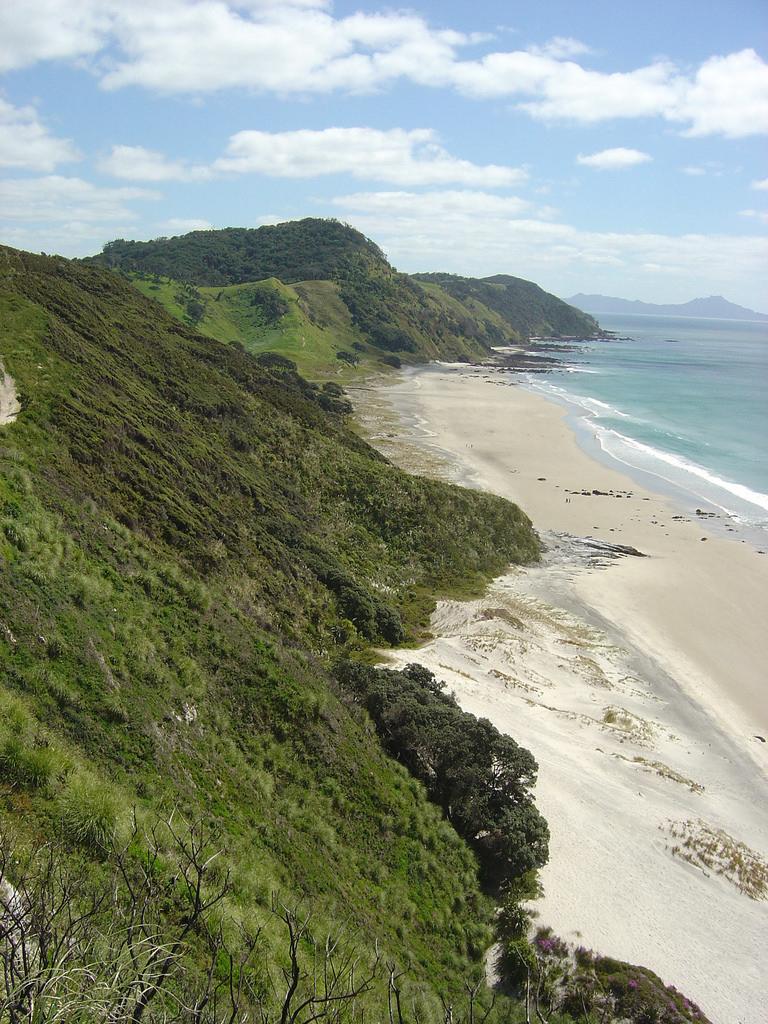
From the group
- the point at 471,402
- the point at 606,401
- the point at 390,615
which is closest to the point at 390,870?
the point at 390,615

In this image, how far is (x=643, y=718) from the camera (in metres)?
21.7

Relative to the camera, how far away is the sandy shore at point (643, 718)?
13477 mm

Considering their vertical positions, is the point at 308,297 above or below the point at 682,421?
above

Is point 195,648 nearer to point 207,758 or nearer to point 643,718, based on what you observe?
point 207,758

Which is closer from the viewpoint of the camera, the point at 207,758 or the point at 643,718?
the point at 207,758

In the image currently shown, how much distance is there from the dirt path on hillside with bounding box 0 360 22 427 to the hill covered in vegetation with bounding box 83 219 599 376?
75.4m

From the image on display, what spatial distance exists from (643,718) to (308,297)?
404ft

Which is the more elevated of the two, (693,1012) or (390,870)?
(390,870)

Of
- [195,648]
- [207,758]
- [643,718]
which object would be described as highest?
A: [195,648]

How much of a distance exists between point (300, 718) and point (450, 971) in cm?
557

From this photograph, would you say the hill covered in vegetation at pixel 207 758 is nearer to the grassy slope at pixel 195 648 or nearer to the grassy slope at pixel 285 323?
the grassy slope at pixel 195 648

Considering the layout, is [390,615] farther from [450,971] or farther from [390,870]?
[450,971]

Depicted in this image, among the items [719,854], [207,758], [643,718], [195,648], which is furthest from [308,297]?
[207,758]

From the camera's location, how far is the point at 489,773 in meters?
15.5
